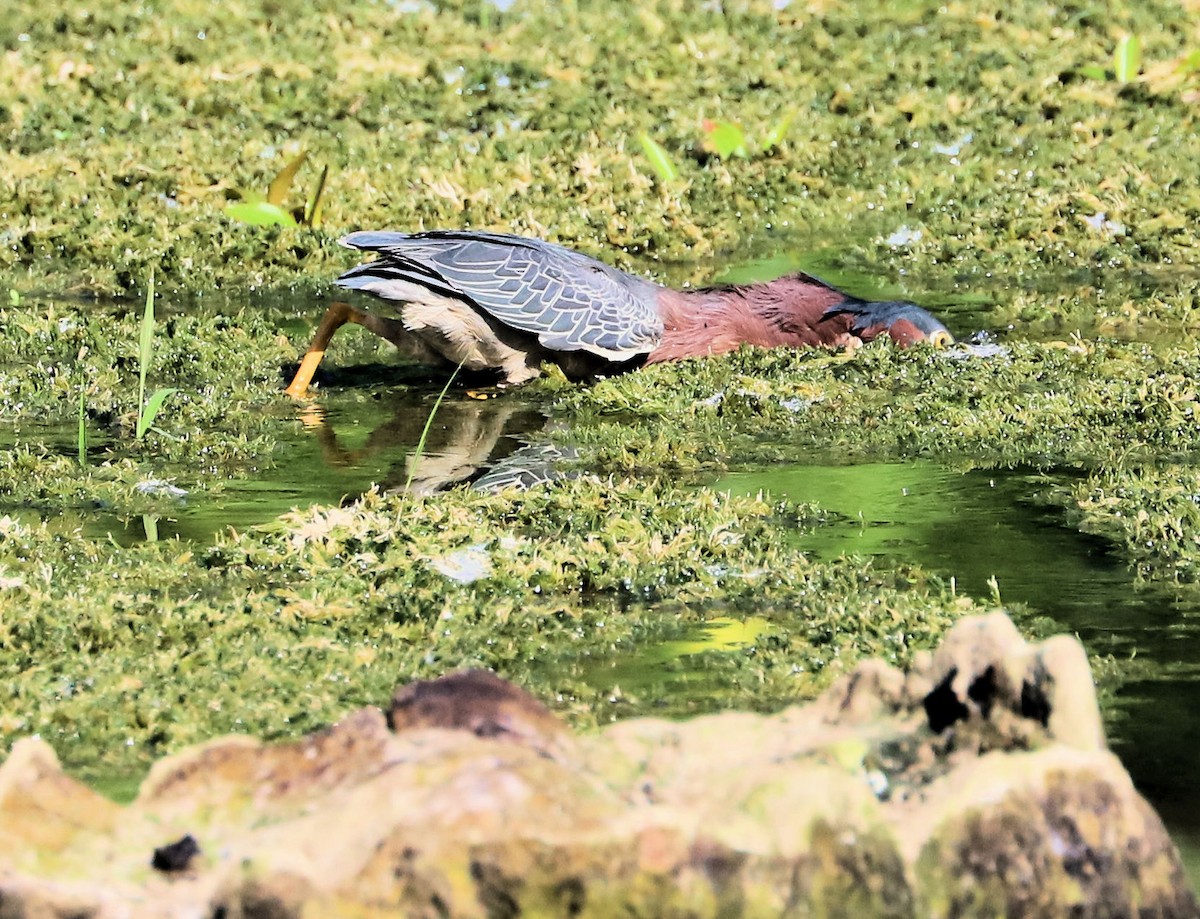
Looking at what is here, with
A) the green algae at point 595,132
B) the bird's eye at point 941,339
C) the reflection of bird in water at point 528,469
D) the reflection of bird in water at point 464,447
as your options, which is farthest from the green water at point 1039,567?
the green algae at point 595,132

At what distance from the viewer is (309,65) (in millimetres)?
14586

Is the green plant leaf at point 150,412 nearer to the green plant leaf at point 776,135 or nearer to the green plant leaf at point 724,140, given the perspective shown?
the green plant leaf at point 724,140

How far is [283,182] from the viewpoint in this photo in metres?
11.5

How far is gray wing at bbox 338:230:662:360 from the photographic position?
9.18m

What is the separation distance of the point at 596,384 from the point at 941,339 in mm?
1724

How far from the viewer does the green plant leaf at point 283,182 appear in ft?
37.8

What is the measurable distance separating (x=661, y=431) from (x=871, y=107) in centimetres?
650

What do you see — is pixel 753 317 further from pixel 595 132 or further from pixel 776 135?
pixel 595 132

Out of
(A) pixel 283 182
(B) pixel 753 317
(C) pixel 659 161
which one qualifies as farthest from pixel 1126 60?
(A) pixel 283 182

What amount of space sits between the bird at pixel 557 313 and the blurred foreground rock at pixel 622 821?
5574 millimetres

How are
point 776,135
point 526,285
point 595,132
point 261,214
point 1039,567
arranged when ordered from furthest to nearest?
point 595,132 → point 776,135 → point 261,214 → point 526,285 → point 1039,567

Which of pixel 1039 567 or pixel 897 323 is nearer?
pixel 1039 567

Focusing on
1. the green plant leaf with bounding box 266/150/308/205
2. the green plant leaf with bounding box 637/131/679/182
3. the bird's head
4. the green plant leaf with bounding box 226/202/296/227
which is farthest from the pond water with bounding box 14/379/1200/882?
the green plant leaf with bounding box 637/131/679/182

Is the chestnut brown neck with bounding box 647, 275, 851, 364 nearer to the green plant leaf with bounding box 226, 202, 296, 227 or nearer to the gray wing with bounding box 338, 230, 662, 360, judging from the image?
the gray wing with bounding box 338, 230, 662, 360
